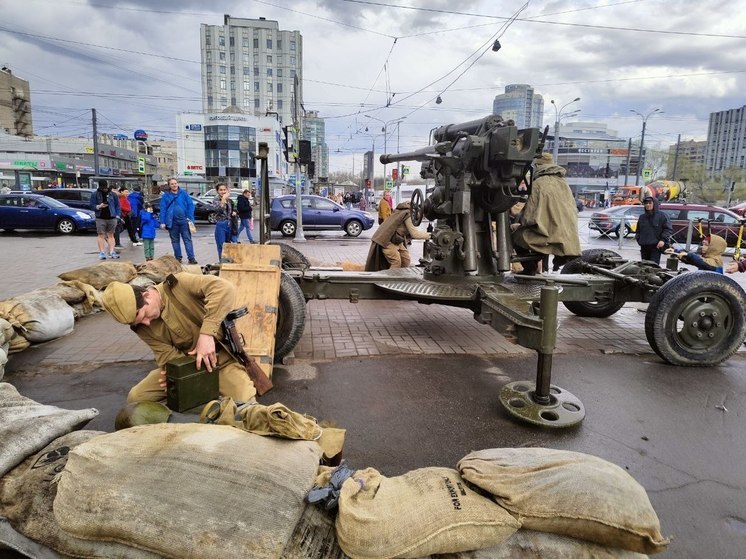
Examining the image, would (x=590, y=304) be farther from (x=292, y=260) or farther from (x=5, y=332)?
(x=5, y=332)

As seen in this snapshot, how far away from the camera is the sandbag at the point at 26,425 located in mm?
2291

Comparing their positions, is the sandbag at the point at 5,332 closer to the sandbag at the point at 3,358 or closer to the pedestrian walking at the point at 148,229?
the sandbag at the point at 3,358

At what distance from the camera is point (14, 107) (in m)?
74.9

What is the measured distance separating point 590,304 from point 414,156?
3278 mm

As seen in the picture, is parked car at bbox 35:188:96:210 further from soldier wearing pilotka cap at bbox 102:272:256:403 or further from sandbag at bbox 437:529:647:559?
sandbag at bbox 437:529:647:559

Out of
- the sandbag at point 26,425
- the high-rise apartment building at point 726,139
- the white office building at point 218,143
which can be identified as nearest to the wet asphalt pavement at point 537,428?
the sandbag at point 26,425

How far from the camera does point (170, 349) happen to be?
3.15m

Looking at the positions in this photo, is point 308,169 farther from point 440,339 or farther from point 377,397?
point 377,397

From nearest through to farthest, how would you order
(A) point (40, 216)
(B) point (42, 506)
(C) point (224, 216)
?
(B) point (42, 506), (C) point (224, 216), (A) point (40, 216)

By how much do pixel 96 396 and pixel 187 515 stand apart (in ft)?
8.96

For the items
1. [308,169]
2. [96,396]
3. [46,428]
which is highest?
[308,169]

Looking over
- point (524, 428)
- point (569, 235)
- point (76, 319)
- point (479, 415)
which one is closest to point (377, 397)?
point (479, 415)

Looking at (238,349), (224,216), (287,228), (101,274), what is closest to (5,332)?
(101,274)

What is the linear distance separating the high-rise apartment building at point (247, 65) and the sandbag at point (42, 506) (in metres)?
102
